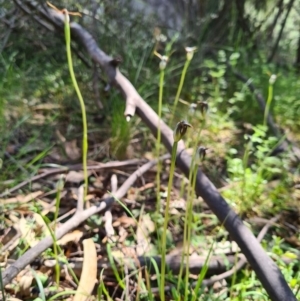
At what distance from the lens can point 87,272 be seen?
127 centimetres

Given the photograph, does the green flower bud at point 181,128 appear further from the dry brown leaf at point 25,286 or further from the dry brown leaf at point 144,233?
the dry brown leaf at point 25,286

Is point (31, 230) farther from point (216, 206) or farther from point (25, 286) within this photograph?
point (216, 206)

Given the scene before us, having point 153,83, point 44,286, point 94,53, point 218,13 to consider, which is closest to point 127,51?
point 153,83

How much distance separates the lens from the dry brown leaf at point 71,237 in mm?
1395

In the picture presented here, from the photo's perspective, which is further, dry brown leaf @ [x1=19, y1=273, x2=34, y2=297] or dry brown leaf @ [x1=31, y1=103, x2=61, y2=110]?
dry brown leaf @ [x1=31, y1=103, x2=61, y2=110]

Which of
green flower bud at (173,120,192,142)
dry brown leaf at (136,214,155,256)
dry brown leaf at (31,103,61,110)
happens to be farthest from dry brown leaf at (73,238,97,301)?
dry brown leaf at (31,103,61,110)

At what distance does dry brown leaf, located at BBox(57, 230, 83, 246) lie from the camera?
139 centimetres

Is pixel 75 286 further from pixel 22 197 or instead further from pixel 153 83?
pixel 153 83

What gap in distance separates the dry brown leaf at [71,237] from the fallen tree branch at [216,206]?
27 centimetres

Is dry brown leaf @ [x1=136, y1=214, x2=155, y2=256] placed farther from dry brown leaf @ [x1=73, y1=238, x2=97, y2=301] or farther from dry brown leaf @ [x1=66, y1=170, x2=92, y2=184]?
dry brown leaf @ [x1=66, y1=170, x2=92, y2=184]

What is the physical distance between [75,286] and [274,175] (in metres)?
1.06

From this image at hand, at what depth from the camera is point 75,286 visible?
4.16 ft

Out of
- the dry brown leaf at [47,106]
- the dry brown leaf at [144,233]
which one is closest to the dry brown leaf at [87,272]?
the dry brown leaf at [144,233]

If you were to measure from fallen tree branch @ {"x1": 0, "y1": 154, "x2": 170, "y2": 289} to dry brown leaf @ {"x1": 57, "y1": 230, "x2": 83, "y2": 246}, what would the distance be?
6 centimetres
